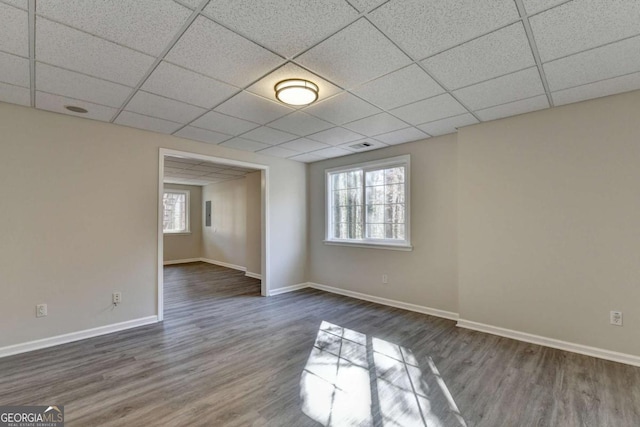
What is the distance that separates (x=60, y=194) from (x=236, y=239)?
4.84m

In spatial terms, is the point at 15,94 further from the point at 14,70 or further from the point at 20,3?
the point at 20,3

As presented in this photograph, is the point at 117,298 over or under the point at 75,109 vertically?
under

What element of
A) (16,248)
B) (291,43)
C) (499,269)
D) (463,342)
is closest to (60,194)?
(16,248)

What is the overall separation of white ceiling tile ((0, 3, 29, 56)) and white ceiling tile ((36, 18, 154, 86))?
6 cm

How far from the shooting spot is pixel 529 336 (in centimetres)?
313

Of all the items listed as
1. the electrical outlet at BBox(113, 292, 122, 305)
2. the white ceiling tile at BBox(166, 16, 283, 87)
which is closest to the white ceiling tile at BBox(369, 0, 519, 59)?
the white ceiling tile at BBox(166, 16, 283, 87)

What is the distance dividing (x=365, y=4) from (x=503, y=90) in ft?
5.89

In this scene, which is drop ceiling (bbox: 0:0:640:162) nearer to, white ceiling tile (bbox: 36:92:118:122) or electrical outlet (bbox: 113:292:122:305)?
white ceiling tile (bbox: 36:92:118:122)

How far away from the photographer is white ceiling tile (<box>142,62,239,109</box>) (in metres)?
2.34

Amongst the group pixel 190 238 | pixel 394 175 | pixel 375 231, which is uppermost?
pixel 394 175

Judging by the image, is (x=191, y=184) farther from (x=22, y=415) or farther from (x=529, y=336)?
(x=529, y=336)

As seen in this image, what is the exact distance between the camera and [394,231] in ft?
15.0

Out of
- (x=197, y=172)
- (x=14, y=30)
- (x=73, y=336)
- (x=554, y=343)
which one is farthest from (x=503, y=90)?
(x=197, y=172)

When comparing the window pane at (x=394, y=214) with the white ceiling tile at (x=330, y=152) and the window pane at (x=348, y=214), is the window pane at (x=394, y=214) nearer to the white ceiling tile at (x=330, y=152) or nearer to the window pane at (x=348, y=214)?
the window pane at (x=348, y=214)
